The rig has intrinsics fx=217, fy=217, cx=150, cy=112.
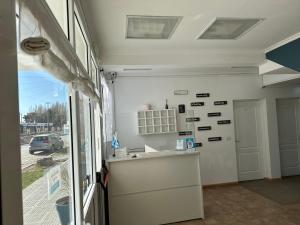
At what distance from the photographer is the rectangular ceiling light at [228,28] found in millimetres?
3031

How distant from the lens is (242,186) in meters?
5.60

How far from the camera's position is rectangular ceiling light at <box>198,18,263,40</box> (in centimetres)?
303

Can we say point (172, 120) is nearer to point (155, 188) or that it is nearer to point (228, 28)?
point (155, 188)

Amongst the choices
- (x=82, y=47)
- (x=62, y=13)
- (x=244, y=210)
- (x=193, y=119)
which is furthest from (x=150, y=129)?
(x=62, y=13)

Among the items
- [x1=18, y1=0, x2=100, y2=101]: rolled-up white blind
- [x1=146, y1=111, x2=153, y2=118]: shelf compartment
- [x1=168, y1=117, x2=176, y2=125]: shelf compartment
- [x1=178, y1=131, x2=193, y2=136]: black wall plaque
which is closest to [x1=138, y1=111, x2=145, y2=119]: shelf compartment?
[x1=146, y1=111, x2=153, y2=118]: shelf compartment

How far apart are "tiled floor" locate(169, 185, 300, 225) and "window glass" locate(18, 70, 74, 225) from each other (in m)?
2.91

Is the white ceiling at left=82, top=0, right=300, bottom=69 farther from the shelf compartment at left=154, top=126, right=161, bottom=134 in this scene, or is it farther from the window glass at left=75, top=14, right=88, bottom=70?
the shelf compartment at left=154, top=126, right=161, bottom=134

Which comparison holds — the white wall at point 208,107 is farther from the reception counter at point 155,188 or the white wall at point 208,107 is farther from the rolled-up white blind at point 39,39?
the rolled-up white blind at point 39,39

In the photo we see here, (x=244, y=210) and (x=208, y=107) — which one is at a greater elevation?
(x=208, y=107)

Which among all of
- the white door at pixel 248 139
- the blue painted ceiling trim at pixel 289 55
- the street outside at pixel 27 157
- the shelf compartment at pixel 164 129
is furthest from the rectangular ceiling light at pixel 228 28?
the white door at pixel 248 139

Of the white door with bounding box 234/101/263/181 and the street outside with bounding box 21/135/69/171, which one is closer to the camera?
the street outside with bounding box 21/135/69/171

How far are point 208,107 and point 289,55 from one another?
7.56 feet

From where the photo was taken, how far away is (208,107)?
578 centimetres

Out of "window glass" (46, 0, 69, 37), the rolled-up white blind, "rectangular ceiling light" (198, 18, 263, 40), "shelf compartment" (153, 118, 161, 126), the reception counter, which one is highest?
"rectangular ceiling light" (198, 18, 263, 40)
